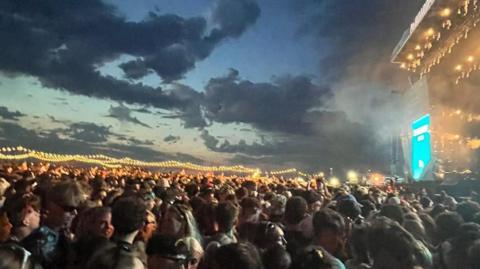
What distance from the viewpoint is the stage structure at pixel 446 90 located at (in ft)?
93.4

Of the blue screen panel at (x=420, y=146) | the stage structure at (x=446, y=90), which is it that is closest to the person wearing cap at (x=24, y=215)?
the stage structure at (x=446, y=90)

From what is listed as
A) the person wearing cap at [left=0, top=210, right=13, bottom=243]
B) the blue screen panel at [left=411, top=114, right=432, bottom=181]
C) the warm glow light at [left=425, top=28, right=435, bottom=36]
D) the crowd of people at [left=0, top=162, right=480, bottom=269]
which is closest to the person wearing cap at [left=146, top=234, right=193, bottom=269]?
the crowd of people at [left=0, top=162, right=480, bottom=269]

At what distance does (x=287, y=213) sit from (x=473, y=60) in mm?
30477

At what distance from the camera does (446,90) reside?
32781mm

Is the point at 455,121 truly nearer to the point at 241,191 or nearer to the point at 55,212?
the point at 241,191

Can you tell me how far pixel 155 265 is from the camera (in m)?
2.86

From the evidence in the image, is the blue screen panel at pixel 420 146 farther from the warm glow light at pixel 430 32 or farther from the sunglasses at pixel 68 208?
the sunglasses at pixel 68 208

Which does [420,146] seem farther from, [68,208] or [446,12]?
[68,208]

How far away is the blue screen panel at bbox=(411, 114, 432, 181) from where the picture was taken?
3123 cm

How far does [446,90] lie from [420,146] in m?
4.71

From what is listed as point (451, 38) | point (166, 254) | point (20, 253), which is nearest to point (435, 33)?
point (451, 38)

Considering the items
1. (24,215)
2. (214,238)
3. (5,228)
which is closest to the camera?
(24,215)

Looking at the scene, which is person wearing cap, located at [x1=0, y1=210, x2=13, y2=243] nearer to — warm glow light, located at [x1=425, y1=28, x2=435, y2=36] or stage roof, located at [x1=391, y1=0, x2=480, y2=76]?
stage roof, located at [x1=391, y1=0, x2=480, y2=76]

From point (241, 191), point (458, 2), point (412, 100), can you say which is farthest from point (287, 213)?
point (412, 100)
